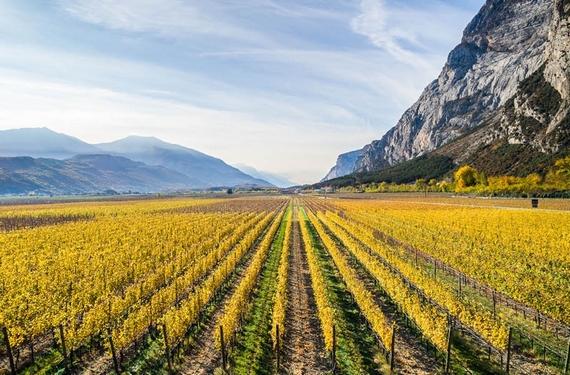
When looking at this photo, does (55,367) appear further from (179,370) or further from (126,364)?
(179,370)

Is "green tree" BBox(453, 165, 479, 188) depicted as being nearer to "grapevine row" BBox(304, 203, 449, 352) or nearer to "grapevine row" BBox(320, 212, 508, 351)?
"grapevine row" BBox(320, 212, 508, 351)

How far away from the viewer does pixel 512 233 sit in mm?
28875

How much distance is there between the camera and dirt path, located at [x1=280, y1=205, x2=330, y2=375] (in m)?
11.8

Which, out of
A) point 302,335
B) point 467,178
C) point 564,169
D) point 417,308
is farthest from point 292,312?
point 467,178

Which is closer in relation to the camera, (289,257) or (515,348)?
(515,348)

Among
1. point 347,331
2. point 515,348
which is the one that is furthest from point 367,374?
point 515,348

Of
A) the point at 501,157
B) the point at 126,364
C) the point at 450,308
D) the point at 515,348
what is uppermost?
the point at 501,157

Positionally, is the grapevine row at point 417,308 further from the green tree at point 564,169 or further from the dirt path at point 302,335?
the green tree at point 564,169

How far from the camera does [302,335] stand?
46.1 feet

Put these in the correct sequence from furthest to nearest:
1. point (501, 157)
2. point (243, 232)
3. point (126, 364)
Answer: point (501, 157) < point (243, 232) < point (126, 364)

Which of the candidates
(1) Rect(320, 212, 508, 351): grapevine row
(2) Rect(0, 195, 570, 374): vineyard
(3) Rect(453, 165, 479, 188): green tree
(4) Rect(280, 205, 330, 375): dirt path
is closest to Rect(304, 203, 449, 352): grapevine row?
(2) Rect(0, 195, 570, 374): vineyard

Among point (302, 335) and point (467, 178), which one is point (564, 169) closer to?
point (467, 178)

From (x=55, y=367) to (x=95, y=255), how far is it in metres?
15.6

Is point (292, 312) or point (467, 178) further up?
point (467, 178)
